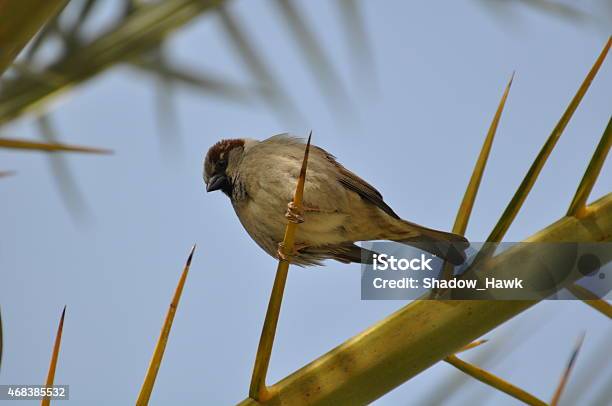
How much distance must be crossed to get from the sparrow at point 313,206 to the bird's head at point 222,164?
0.06 meters

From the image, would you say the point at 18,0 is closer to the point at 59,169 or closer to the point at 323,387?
the point at 323,387

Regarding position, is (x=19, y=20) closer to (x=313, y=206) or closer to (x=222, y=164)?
(x=313, y=206)

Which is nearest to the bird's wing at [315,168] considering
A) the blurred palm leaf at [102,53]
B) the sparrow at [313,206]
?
the sparrow at [313,206]

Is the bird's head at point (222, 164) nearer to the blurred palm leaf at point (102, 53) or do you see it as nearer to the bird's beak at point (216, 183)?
the bird's beak at point (216, 183)

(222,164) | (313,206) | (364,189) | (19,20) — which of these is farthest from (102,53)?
(222,164)

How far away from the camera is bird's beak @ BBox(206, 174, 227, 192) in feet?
11.4

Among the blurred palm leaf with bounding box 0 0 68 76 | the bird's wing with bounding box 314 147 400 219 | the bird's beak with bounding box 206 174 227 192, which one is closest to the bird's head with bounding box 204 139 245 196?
the bird's beak with bounding box 206 174 227 192

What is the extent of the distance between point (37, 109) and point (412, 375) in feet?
3.75

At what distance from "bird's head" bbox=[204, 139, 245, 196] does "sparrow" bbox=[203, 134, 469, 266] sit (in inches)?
2.3

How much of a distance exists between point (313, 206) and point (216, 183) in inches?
21.7

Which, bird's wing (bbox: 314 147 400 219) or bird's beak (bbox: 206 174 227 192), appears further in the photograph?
bird's beak (bbox: 206 174 227 192)

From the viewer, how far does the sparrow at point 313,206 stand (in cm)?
303

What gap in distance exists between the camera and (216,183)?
11.4 feet

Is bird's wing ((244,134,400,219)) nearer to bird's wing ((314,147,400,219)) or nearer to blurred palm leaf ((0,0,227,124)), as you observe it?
bird's wing ((314,147,400,219))
